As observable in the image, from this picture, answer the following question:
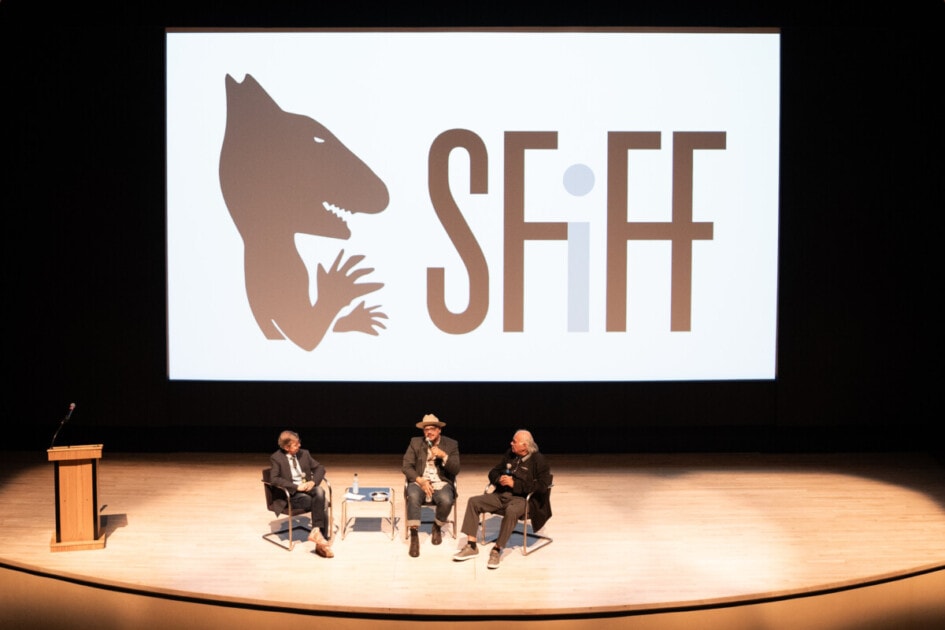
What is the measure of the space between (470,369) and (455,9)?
9.95ft

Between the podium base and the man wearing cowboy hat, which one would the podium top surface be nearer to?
the podium base

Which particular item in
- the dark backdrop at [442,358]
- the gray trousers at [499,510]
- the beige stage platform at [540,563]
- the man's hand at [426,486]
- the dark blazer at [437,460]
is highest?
the dark backdrop at [442,358]

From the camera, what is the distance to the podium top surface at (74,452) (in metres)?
5.71

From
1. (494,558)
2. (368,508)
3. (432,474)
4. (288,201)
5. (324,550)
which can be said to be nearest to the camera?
(494,558)

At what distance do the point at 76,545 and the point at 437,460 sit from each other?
2.36m

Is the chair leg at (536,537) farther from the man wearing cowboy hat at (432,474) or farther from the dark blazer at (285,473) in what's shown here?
the dark blazer at (285,473)

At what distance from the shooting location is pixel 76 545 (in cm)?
580

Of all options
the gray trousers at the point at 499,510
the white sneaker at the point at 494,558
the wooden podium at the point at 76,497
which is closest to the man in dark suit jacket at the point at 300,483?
the gray trousers at the point at 499,510

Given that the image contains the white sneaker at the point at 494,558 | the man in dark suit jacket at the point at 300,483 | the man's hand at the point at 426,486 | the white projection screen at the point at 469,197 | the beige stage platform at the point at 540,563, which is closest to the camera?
the beige stage platform at the point at 540,563

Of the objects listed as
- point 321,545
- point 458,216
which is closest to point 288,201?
point 458,216

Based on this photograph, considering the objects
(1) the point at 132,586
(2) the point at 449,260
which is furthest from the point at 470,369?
(1) the point at 132,586

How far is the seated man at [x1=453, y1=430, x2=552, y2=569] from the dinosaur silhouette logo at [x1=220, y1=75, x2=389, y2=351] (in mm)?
2393

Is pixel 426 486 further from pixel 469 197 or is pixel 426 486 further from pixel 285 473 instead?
pixel 469 197

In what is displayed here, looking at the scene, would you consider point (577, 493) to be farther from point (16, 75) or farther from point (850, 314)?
point (16, 75)
